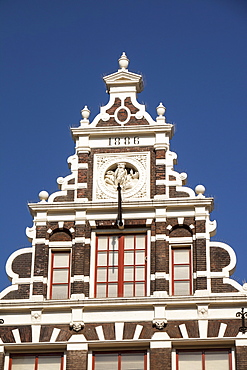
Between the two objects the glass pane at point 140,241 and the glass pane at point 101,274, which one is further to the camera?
the glass pane at point 140,241

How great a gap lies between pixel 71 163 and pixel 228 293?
6.93m

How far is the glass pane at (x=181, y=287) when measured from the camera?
108ft

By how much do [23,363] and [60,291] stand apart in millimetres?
2516

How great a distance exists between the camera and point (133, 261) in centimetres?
3369

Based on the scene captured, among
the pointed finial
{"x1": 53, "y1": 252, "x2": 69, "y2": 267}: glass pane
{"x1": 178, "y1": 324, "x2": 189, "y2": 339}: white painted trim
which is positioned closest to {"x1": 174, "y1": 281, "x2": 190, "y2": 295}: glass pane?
{"x1": 178, "y1": 324, "x2": 189, "y2": 339}: white painted trim

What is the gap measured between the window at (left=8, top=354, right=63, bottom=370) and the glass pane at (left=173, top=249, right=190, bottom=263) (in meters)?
4.69

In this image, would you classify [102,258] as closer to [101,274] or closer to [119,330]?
[101,274]

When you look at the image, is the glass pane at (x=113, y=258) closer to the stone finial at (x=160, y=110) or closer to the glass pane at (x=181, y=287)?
the glass pane at (x=181, y=287)

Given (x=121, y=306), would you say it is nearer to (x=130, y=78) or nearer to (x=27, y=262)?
(x=27, y=262)

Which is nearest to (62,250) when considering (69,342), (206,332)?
(69,342)

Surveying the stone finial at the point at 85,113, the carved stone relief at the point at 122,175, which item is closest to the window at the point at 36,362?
the carved stone relief at the point at 122,175

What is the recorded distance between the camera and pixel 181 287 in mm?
33031

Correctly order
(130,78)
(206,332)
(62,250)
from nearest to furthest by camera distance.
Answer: (206,332) → (62,250) → (130,78)

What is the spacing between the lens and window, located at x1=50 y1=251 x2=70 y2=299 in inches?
1312
